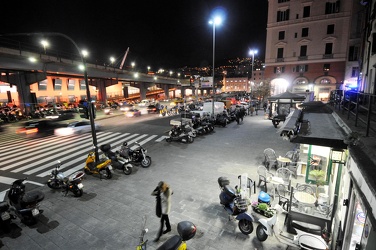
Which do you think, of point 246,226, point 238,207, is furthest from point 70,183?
point 246,226

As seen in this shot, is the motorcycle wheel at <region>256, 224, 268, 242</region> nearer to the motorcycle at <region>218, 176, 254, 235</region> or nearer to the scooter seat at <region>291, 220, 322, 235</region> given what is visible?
the motorcycle at <region>218, 176, 254, 235</region>

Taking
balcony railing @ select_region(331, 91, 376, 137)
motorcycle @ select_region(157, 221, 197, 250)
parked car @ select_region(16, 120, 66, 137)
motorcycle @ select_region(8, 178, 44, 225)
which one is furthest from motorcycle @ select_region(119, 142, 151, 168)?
parked car @ select_region(16, 120, 66, 137)

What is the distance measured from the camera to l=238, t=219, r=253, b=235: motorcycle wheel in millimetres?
5488

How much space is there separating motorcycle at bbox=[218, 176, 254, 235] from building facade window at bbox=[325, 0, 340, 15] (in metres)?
42.0

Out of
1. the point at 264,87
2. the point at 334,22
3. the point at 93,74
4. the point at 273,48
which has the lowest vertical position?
the point at 264,87

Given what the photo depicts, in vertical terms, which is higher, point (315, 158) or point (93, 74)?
point (93, 74)

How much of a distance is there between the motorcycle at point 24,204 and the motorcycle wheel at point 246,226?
6429 millimetres

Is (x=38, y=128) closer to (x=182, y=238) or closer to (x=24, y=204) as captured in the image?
(x=24, y=204)

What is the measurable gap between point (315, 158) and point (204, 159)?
564 cm

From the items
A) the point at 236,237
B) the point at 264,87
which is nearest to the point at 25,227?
the point at 236,237

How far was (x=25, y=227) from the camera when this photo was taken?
20.1ft

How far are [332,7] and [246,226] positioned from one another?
43280 mm

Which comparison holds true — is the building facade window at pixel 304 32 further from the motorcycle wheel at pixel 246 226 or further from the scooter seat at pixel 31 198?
the scooter seat at pixel 31 198

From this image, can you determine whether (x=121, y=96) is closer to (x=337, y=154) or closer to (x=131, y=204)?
(x=131, y=204)
